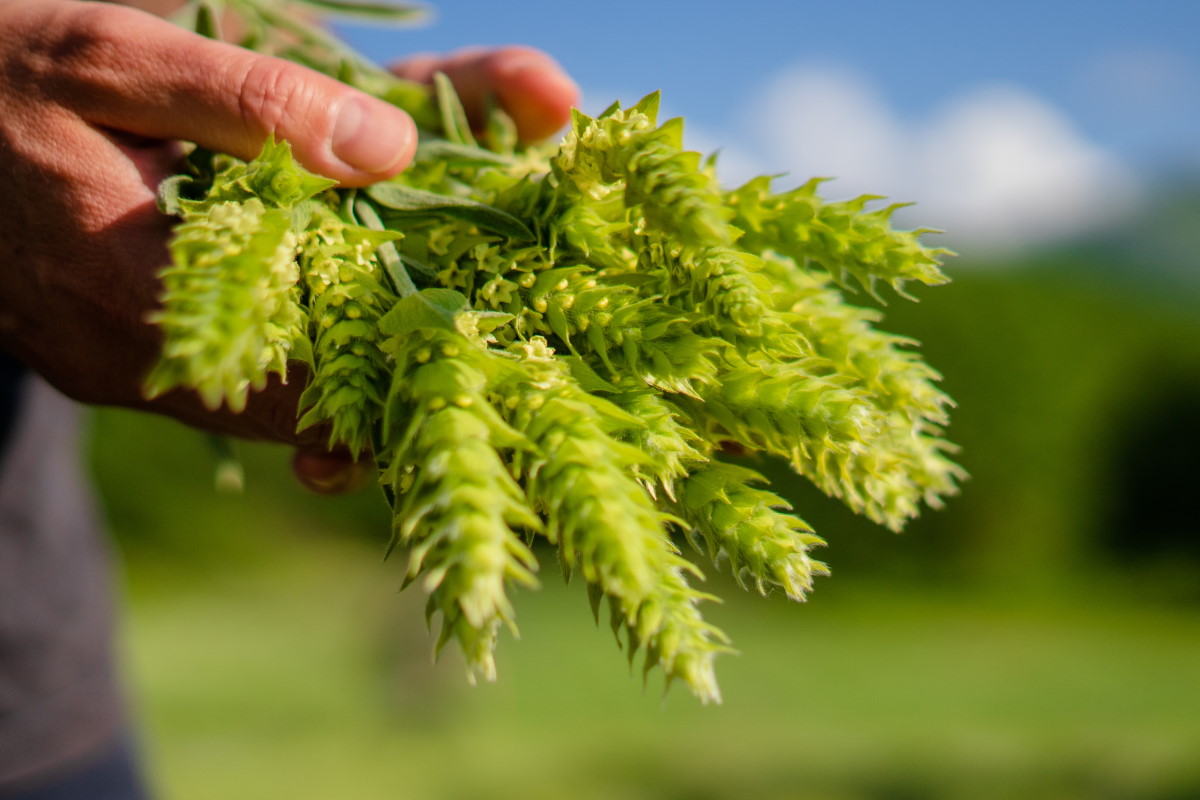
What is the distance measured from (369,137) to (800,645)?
15.5 m

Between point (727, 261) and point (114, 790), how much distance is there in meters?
2.94

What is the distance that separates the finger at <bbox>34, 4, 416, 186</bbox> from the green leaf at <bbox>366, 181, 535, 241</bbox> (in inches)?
1.3

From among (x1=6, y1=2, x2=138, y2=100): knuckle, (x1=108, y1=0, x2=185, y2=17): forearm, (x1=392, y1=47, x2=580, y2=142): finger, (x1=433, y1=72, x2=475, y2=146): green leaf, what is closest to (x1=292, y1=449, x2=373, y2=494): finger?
(x1=433, y1=72, x2=475, y2=146): green leaf

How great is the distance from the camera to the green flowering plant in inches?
43.4

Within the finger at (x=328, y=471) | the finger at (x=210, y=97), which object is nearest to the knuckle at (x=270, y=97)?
the finger at (x=210, y=97)

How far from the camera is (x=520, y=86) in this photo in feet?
8.73

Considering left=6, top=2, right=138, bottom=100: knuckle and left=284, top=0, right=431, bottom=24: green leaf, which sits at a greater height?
left=284, top=0, right=431, bottom=24: green leaf

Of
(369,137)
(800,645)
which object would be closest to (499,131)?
(369,137)

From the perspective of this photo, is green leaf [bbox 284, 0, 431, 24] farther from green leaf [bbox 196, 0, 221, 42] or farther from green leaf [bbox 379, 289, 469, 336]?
green leaf [bbox 379, 289, 469, 336]

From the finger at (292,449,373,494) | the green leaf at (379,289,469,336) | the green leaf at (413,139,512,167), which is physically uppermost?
the green leaf at (413,139,512,167)

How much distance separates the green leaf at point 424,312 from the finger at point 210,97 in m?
0.46

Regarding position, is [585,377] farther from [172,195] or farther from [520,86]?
[520,86]

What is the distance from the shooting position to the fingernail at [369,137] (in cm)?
161

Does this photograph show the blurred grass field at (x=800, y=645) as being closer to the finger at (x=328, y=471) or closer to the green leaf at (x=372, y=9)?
the finger at (x=328, y=471)
